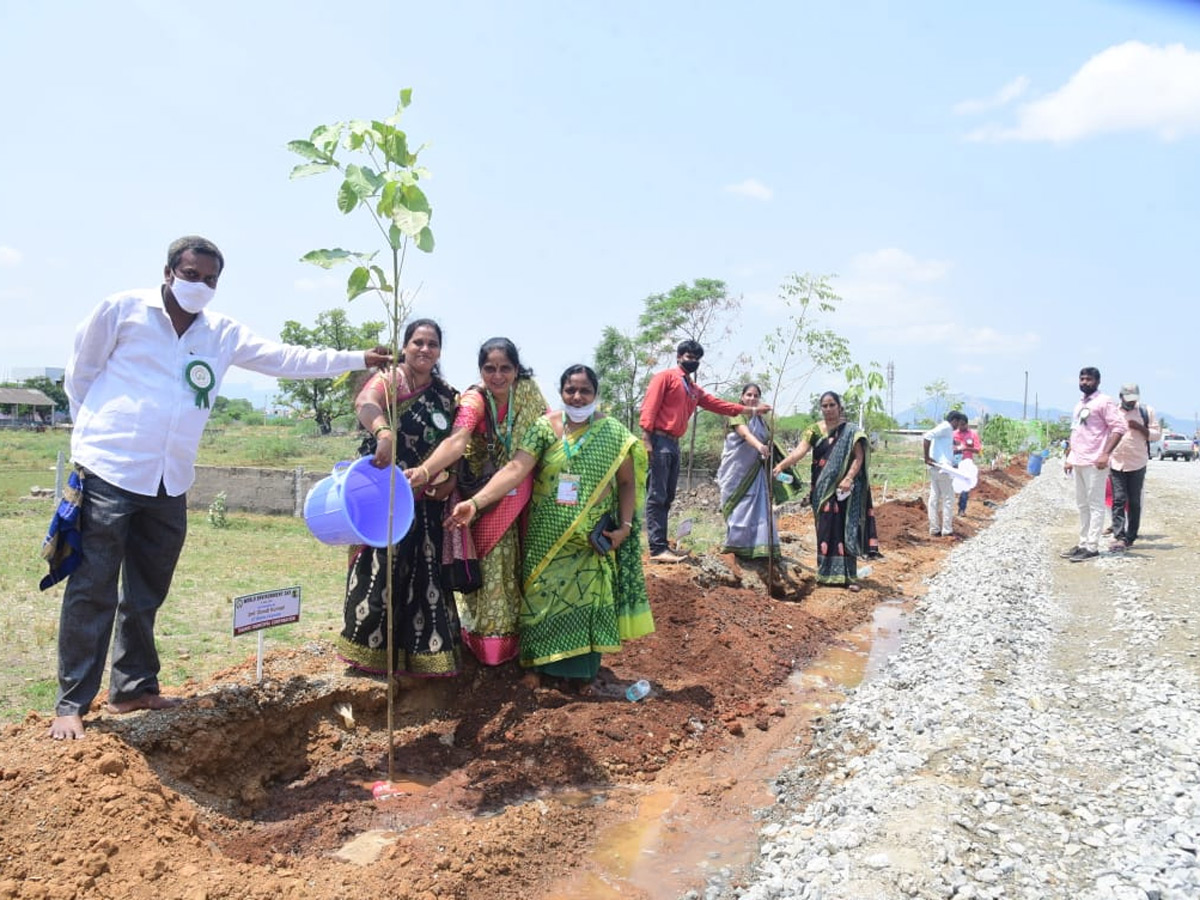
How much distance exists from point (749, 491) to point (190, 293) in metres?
5.57

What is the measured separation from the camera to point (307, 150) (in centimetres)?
307

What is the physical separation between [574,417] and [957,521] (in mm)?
11776

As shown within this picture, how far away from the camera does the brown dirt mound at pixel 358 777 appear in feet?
8.91

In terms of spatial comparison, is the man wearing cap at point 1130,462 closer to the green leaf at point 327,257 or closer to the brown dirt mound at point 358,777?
the brown dirt mound at point 358,777

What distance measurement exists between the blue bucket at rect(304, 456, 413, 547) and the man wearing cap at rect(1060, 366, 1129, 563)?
7111 millimetres

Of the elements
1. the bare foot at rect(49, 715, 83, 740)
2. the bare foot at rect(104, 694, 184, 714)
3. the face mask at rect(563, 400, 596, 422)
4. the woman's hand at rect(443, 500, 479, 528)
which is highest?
the face mask at rect(563, 400, 596, 422)

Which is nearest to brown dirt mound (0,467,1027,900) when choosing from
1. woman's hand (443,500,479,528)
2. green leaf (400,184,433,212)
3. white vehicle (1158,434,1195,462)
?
woman's hand (443,500,479,528)

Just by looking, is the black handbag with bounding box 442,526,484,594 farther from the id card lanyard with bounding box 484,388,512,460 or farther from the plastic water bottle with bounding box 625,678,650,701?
the plastic water bottle with bounding box 625,678,650,701

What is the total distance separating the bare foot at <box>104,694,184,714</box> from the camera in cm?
354

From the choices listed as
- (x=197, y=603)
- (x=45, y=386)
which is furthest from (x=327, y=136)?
(x=45, y=386)

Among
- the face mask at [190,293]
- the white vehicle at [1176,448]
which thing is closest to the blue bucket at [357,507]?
the face mask at [190,293]

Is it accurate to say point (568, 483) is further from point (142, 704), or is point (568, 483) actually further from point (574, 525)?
point (142, 704)

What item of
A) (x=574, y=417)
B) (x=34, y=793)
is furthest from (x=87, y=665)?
(x=574, y=417)

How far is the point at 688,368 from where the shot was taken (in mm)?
7105
